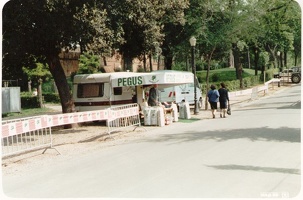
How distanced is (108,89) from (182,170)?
1023 cm

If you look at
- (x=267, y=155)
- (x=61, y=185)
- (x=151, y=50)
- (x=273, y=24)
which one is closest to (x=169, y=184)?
(x=61, y=185)

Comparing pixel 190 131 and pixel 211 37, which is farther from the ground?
pixel 211 37

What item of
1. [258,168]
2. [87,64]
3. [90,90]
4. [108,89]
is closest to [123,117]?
[108,89]

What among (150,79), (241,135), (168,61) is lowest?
(241,135)

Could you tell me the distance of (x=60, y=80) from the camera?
15906 mm

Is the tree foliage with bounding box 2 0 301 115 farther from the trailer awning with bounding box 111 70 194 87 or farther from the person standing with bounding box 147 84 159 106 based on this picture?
the person standing with bounding box 147 84 159 106

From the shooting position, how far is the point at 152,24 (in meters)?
16.8

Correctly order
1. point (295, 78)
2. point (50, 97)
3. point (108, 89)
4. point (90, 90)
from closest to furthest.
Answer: point (108, 89) < point (90, 90) < point (50, 97) < point (295, 78)

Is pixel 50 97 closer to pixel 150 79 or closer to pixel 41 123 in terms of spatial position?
pixel 150 79

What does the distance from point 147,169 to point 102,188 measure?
4.72 feet

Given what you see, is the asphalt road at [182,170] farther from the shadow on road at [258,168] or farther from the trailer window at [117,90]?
the trailer window at [117,90]

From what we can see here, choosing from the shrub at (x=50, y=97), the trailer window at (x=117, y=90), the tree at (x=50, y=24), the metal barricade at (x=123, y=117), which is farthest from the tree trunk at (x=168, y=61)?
the tree at (x=50, y=24)

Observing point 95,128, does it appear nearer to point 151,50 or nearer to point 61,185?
point 151,50

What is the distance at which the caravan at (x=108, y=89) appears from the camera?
16500 millimetres
